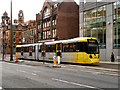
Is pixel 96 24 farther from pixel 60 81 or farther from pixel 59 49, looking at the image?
pixel 60 81

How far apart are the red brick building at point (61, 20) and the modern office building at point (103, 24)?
14.3 m

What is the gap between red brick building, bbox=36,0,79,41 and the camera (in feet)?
173

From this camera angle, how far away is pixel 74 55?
25.0 m

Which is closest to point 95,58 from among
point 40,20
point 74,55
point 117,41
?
point 74,55

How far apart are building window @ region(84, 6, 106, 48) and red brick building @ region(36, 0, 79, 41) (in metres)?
15.3

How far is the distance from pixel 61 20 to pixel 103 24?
20349 mm

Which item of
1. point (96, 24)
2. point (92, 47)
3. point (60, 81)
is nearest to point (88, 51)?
point (92, 47)

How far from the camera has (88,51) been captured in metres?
23.4

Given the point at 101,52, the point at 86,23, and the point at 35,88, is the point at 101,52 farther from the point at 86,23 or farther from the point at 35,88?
the point at 35,88

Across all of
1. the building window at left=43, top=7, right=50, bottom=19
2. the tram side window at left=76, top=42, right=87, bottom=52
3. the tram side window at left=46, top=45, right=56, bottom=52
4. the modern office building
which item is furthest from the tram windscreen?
the building window at left=43, top=7, right=50, bottom=19

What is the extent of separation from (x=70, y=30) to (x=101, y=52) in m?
21.4

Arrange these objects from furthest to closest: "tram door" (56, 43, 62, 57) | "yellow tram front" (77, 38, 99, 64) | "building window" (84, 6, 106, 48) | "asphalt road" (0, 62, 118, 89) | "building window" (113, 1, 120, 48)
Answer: "building window" (84, 6, 106, 48), "building window" (113, 1, 120, 48), "tram door" (56, 43, 62, 57), "yellow tram front" (77, 38, 99, 64), "asphalt road" (0, 62, 118, 89)

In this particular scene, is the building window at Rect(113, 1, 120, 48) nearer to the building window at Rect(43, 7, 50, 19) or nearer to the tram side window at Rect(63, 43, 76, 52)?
the tram side window at Rect(63, 43, 76, 52)

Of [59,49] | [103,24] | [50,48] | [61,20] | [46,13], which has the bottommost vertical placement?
[59,49]
